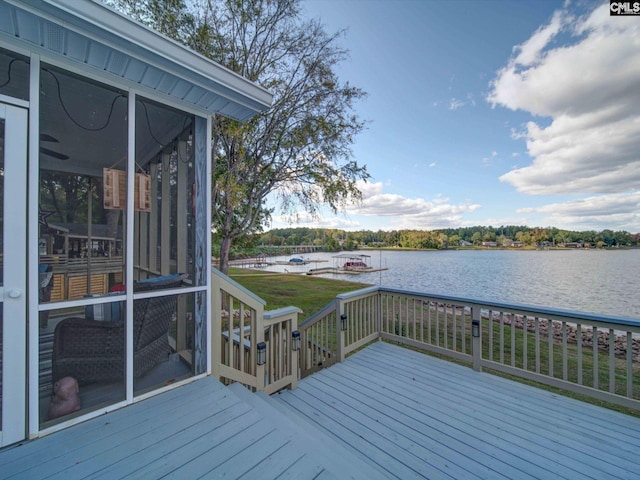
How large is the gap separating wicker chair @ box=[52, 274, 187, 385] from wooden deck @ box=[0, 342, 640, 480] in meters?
0.31

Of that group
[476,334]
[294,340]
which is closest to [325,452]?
[294,340]

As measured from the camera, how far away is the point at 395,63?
23.4 ft

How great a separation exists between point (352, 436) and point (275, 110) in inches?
255

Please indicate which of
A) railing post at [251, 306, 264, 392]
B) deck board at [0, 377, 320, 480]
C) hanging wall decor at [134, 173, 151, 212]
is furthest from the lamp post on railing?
hanging wall decor at [134, 173, 151, 212]

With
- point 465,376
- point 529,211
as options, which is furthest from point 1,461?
point 529,211

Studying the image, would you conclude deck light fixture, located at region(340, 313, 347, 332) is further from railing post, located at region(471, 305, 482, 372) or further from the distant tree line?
the distant tree line

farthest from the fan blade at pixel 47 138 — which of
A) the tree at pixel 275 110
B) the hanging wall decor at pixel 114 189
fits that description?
the tree at pixel 275 110

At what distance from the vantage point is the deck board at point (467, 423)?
1753mm

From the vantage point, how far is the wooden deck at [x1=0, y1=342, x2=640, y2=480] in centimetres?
133

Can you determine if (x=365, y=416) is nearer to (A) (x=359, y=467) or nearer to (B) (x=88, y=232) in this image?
(A) (x=359, y=467)

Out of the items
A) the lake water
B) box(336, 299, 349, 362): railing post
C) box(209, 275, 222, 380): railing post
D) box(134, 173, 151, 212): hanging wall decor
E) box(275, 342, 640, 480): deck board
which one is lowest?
the lake water

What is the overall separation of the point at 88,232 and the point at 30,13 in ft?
4.82

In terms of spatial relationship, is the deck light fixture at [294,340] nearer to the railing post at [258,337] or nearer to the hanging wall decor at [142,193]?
the railing post at [258,337]

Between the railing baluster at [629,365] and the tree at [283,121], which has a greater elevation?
the tree at [283,121]
